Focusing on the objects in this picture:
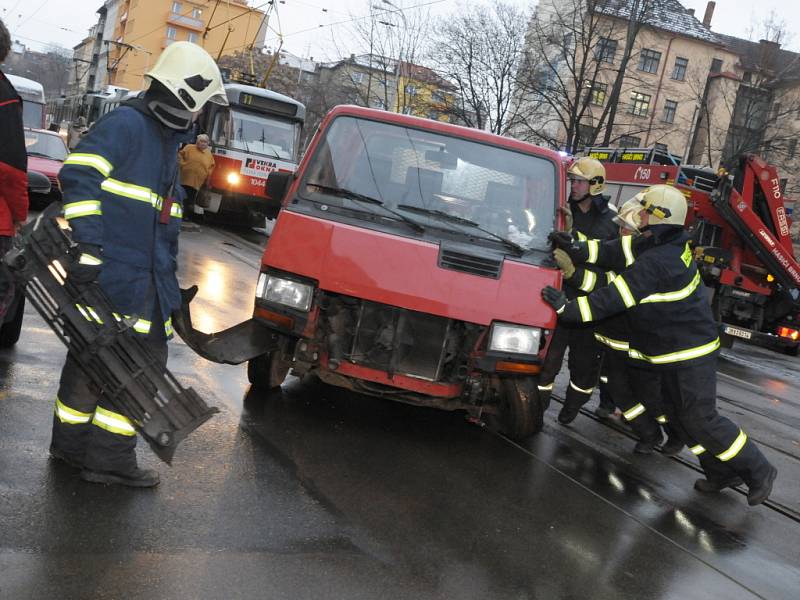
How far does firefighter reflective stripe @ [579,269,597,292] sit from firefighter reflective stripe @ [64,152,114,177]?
3498mm

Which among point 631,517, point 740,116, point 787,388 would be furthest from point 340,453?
point 740,116

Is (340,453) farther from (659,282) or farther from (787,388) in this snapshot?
(787,388)

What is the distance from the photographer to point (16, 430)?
15.0 feet

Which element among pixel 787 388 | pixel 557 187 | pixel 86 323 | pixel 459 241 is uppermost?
pixel 557 187

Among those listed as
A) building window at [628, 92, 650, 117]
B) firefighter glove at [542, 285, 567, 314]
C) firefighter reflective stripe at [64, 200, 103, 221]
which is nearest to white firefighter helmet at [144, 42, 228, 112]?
firefighter reflective stripe at [64, 200, 103, 221]

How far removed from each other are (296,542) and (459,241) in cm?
236

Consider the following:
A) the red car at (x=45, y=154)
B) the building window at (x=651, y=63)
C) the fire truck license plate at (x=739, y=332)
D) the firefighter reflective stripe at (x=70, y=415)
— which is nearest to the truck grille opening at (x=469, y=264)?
the firefighter reflective stripe at (x=70, y=415)

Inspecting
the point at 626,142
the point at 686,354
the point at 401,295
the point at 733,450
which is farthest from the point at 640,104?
the point at 401,295

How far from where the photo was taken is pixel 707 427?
544 cm

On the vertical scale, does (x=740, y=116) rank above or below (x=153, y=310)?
above

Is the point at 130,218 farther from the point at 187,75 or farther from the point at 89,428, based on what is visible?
the point at 89,428

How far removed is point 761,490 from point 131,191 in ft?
13.1

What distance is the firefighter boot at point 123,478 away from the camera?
4.12m

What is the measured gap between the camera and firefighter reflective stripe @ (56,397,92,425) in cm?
416
